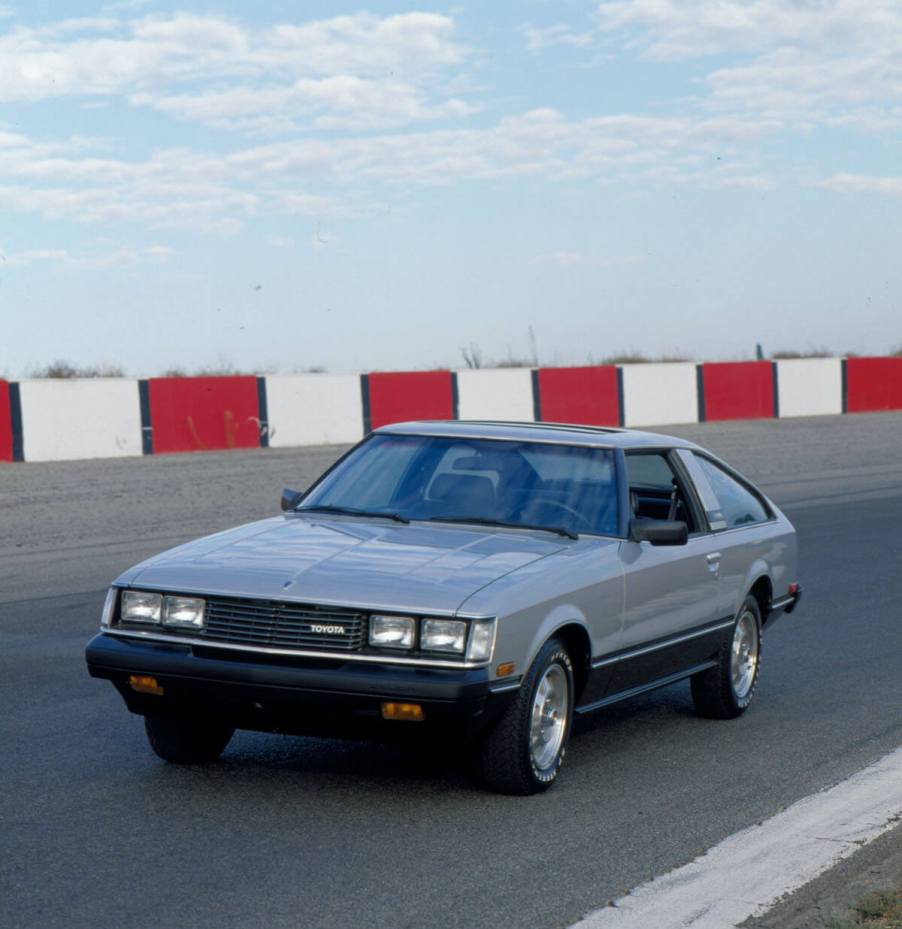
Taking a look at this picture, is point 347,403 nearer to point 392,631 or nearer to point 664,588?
point 664,588

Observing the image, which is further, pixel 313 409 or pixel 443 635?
pixel 313 409

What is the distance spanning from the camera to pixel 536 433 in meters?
7.08

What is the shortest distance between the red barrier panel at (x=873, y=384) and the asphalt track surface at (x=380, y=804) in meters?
28.3

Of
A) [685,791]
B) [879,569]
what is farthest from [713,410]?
[685,791]

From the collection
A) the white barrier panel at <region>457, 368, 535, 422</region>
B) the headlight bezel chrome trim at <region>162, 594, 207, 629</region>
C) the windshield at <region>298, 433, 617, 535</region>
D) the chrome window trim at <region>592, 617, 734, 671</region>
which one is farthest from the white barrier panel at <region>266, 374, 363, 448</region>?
the headlight bezel chrome trim at <region>162, 594, 207, 629</region>

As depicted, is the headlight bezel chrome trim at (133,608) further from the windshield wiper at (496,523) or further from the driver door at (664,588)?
the driver door at (664,588)

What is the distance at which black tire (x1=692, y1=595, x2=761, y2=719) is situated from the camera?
7355 mm

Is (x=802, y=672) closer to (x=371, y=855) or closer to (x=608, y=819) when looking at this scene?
(x=608, y=819)

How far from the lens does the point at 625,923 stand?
4.29 metres

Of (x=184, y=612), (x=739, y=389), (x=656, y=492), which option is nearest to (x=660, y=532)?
(x=656, y=492)

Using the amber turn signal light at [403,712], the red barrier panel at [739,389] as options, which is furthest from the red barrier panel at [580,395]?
the amber turn signal light at [403,712]

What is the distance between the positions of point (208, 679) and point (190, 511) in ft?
40.9

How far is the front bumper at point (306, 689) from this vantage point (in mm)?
5320

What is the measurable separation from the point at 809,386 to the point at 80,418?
19051 millimetres
